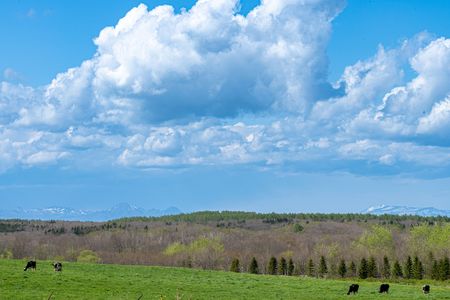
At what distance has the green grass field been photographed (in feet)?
147

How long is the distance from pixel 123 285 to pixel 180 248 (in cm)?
11438

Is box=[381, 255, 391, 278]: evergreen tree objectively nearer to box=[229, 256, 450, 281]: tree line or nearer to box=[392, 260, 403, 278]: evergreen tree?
box=[229, 256, 450, 281]: tree line

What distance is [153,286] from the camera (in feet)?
170

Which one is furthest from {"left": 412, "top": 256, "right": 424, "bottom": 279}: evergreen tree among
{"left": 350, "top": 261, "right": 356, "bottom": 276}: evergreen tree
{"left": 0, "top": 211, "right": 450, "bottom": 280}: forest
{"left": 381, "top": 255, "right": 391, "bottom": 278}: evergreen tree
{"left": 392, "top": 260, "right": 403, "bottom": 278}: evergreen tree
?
{"left": 350, "top": 261, "right": 356, "bottom": 276}: evergreen tree

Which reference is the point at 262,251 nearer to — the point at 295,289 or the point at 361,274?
the point at 361,274

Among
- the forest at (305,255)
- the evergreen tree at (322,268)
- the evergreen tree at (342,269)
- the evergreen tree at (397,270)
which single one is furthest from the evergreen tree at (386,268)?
the evergreen tree at (322,268)

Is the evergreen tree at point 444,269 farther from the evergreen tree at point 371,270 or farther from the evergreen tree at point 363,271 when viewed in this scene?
the evergreen tree at point 363,271

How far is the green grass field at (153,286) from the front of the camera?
4488 cm

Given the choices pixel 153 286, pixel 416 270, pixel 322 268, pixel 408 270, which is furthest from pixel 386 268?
pixel 153 286

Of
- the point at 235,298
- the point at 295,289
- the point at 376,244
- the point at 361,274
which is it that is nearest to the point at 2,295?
the point at 235,298

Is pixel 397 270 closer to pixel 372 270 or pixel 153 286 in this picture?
pixel 372 270

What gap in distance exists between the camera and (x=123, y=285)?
5038cm

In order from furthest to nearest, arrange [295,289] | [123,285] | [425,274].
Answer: [425,274]
[295,289]
[123,285]

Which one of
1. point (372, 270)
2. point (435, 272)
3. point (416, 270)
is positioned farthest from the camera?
point (372, 270)
